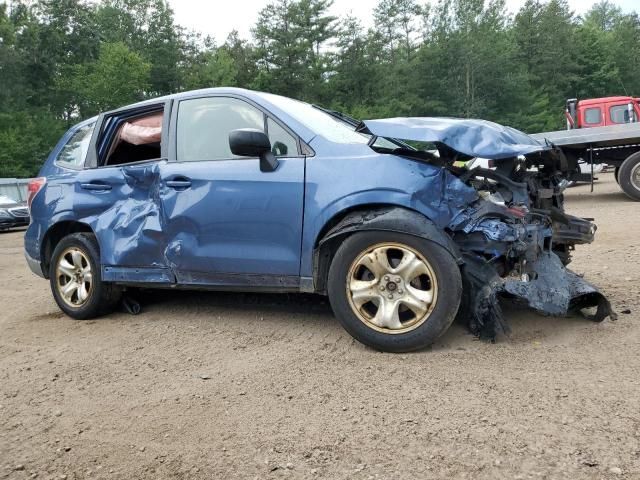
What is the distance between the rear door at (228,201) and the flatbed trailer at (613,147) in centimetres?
836

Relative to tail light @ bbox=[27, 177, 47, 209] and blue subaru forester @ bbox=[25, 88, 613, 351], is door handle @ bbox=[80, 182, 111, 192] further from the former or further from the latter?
tail light @ bbox=[27, 177, 47, 209]

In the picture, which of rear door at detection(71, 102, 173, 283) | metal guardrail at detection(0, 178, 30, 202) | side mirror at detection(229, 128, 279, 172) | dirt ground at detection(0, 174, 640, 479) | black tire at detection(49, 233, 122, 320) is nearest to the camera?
dirt ground at detection(0, 174, 640, 479)

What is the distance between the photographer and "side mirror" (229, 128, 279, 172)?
3.52 metres

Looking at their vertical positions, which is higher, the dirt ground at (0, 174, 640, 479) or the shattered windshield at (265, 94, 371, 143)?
the shattered windshield at (265, 94, 371, 143)

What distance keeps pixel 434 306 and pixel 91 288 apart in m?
2.87

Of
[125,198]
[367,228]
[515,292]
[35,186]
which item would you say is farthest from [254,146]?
[35,186]

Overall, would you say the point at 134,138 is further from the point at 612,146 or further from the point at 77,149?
the point at 612,146

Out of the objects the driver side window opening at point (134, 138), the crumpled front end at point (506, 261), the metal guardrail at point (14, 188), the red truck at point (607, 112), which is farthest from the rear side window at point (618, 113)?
the metal guardrail at point (14, 188)

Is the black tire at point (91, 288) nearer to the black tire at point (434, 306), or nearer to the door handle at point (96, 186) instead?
the door handle at point (96, 186)

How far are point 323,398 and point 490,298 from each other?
117 centimetres

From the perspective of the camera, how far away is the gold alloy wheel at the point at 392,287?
3.24 m

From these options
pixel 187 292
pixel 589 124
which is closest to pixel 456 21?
pixel 589 124

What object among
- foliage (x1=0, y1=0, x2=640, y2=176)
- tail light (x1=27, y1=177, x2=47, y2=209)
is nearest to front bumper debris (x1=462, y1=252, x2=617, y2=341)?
tail light (x1=27, y1=177, x2=47, y2=209)

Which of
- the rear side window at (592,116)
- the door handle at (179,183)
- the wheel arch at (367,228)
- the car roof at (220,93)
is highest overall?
the rear side window at (592,116)
